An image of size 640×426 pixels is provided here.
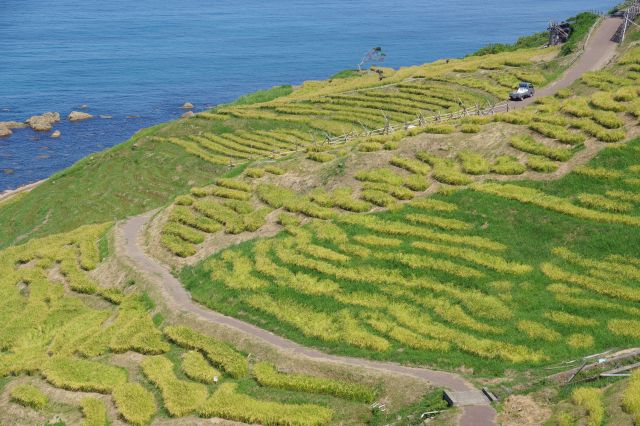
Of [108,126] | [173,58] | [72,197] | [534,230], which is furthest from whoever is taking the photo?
[173,58]

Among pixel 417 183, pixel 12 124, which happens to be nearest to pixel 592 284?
pixel 417 183

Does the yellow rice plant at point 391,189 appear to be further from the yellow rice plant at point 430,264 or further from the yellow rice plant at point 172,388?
the yellow rice plant at point 172,388

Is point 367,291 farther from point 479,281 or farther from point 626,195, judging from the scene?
point 626,195

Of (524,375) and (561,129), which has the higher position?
(561,129)

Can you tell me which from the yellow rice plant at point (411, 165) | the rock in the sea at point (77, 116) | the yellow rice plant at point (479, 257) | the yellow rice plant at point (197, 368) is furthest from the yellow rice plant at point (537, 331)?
the rock in the sea at point (77, 116)

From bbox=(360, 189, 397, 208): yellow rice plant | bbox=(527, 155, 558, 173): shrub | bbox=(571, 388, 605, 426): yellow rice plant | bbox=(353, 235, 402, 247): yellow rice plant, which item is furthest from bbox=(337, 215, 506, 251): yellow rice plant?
bbox=(571, 388, 605, 426): yellow rice plant

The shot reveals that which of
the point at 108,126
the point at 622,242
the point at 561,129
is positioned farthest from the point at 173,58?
the point at 622,242

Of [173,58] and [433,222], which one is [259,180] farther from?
[173,58]
